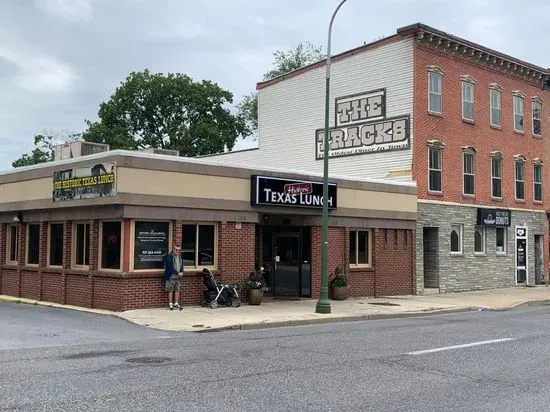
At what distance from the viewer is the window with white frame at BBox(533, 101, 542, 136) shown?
3006 centimetres

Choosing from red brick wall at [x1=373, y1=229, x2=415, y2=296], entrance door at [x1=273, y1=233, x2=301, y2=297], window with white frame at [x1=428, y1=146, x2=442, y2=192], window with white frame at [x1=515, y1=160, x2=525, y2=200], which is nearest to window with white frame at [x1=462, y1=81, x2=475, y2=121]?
window with white frame at [x1=428, y1=146, x2=442, y2=192]

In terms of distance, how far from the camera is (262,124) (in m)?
31.5

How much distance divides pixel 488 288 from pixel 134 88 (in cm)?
3623

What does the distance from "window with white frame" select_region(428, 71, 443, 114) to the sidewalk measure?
24.4 ft

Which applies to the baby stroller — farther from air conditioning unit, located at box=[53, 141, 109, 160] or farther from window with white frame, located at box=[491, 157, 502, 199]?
window with white frame, located at box=[491, 157, 502, 199]

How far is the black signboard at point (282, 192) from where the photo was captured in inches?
744

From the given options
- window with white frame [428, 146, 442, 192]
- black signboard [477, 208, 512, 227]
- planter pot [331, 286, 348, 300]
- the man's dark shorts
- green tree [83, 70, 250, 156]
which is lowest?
planter pot [331, 286, 348, 300]

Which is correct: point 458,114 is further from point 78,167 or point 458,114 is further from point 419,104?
point 78,167

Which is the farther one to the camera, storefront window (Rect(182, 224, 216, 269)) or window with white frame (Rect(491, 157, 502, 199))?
window with white frame (Rect(491, 157, 502, 199))

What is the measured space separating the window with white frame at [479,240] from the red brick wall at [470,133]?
1.18 m

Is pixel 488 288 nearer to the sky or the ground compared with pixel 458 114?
nearer to the ground

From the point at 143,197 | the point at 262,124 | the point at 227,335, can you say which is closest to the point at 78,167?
Answer: the point at 143,197

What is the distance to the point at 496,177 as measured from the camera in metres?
27.8

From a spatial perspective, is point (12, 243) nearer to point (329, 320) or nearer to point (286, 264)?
point (286, 264)
